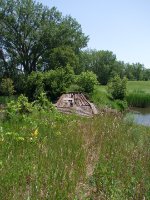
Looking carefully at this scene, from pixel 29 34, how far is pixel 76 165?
33.9m

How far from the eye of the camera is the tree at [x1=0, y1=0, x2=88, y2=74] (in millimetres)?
38219

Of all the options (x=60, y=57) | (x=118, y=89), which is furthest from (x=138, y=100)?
(x=60, y=57)

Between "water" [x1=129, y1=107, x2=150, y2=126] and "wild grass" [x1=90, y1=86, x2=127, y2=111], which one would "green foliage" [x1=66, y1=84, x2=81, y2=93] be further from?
"water" [x1=129, y1=107, x2=150, y2=126]

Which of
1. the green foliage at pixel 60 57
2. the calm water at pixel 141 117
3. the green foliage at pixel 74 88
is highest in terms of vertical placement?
the green foliage at pixel 60 57

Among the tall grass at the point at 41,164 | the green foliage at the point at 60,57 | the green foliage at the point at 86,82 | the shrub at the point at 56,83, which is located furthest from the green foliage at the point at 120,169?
the green foliage at the point at 60,57

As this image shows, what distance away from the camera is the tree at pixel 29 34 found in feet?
125

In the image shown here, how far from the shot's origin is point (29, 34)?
127 ft

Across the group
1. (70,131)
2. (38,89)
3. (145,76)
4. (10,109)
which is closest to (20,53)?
(38,89)

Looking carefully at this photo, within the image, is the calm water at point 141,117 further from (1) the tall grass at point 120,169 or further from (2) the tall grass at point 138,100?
(1) the tall grass at point 120,169

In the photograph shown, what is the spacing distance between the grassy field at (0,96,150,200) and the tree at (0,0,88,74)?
30.1 meters

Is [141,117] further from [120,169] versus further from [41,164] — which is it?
[41,164]

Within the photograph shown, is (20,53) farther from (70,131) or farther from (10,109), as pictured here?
(70,131)

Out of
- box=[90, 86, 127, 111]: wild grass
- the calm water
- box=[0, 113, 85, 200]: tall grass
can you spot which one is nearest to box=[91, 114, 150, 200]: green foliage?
box=[0, 113, 85, 200]: tall grass

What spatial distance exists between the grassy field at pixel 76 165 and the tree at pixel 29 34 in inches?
1187
